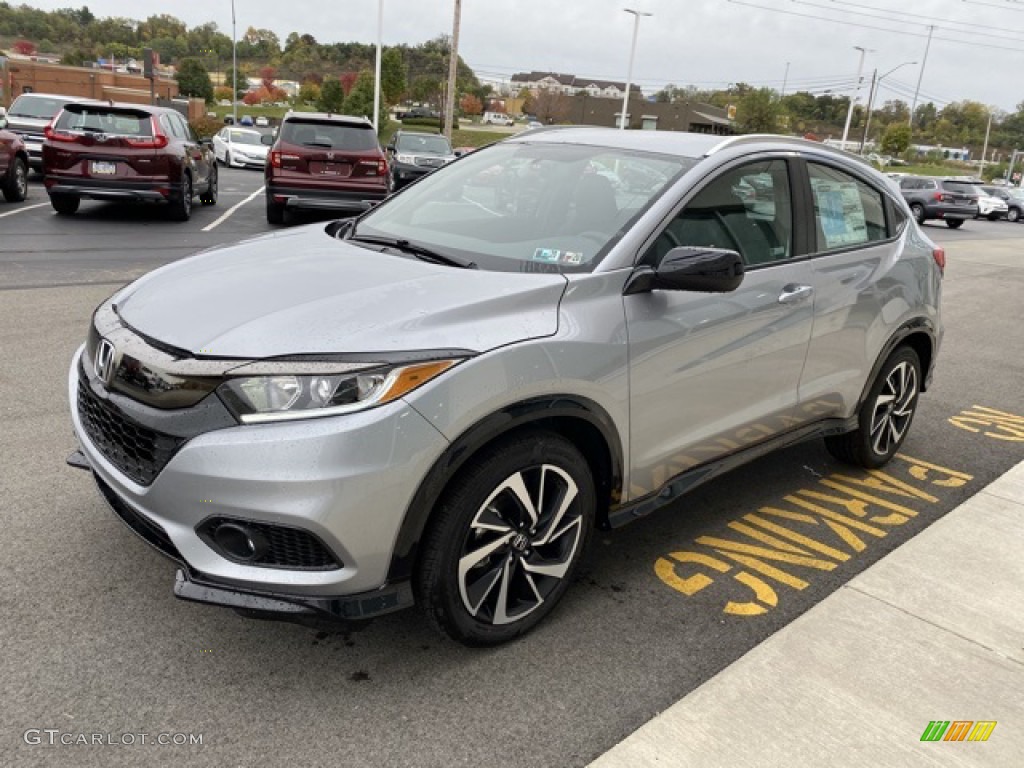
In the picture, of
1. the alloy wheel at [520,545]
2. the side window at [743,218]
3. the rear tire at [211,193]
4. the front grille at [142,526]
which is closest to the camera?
the front grille at [142,526]

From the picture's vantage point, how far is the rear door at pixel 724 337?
314 centimetres

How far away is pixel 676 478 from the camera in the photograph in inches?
136

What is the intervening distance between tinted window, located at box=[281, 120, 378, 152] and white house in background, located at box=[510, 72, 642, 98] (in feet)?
371

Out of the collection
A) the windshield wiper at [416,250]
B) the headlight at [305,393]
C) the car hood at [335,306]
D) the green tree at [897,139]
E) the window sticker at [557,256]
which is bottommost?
the headlight at [305,393]

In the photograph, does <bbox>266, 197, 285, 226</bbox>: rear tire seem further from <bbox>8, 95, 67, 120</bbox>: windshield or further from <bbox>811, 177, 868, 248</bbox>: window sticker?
<bbox>811, 177, 868, 248</bbox>: window sticker

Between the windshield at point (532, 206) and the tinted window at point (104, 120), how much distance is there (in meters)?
9.72

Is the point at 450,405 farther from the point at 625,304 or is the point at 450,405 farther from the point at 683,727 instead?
the point at 683,727

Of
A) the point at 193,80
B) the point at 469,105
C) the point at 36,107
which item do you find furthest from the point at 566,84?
the point at 36,107

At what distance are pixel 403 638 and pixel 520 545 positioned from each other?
1.76 feet

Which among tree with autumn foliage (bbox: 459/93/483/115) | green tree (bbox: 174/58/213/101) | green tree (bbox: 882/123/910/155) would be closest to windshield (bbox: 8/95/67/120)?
green tree (bbox: 174/58/213/101)

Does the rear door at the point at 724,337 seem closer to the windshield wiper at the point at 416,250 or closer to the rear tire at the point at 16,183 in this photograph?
the windshield wiper at the point at 416,250

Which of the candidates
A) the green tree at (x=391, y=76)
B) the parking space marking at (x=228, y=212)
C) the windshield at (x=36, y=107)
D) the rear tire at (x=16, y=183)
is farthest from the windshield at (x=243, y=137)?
the green tree at (x=391, y=76)

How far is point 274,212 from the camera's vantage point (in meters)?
13.2

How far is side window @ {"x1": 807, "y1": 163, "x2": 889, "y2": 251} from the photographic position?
4059mm
